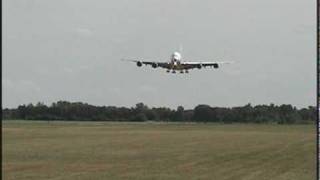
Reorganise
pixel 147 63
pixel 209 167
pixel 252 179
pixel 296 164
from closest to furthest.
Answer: pixel 252 179, pixel 209 167, pixel 296 164, pixel 147 63

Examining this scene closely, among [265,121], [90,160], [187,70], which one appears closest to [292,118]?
[265,121]

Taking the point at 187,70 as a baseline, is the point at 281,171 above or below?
below

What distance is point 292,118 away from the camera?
7638 inches

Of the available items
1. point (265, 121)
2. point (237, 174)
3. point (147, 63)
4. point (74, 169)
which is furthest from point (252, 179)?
point (265, 121)

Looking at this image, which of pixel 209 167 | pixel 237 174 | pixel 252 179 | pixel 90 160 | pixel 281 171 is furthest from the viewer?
pixel 90 160

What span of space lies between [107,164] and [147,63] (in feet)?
128

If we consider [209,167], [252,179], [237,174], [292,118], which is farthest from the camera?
[292,118]

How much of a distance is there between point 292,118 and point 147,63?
129727 mm

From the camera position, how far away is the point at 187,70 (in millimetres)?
72688

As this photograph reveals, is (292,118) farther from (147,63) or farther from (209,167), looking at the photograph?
(209,167)

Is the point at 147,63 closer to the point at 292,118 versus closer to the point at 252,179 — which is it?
the point at 252,179

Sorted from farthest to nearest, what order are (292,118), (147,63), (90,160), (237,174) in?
(292,118)
(147,63)
(90,160)
(237,174)

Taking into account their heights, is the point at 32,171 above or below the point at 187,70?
below

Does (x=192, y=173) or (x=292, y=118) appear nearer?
(x=192, y=173)
